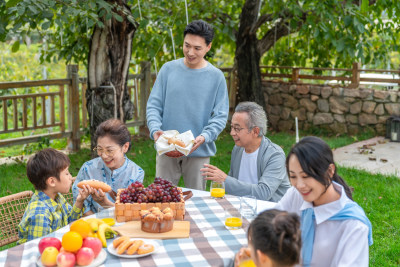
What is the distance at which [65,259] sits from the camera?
6.75 ft

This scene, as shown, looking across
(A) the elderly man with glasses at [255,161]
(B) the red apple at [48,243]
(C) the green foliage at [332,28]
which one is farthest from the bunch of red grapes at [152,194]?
(C) the green foliage at [332,28]

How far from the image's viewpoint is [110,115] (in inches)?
267

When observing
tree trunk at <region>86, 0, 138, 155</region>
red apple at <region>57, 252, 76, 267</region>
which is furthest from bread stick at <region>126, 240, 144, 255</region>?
tree trunk at <region>86, 0, 138, 155</region>

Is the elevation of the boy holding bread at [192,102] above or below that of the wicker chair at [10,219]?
above

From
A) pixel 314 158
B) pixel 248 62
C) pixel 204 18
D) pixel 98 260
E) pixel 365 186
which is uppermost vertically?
pixel 204 18

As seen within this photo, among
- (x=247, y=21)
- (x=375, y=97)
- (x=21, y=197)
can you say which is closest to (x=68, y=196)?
(x=21, y=197)

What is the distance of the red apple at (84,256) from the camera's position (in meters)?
2.08

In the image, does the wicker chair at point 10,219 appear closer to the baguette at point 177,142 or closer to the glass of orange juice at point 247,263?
the baguette at point 177,142

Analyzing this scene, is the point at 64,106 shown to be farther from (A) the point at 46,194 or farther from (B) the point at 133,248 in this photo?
(B) the point at 133,248

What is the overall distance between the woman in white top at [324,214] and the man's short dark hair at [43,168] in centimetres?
135

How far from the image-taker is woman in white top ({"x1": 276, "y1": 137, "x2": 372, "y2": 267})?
2.16 metres

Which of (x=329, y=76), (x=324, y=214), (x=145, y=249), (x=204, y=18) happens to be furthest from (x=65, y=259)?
(x=329, y=76)

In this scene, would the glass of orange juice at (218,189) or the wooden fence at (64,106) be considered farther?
the wooden fence at (64,106)

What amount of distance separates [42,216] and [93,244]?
0.71 metres
